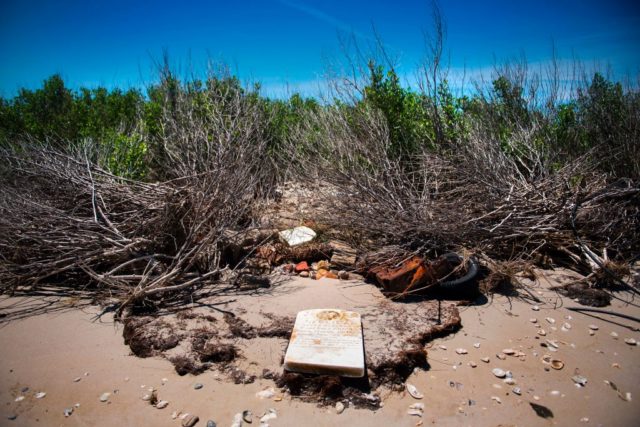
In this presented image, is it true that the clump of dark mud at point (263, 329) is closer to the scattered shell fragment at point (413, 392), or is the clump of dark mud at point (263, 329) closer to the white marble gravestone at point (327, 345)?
the white marble gravestone at point (327, 345)

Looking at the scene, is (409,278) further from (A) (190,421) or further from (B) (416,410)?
(A) (190,421)

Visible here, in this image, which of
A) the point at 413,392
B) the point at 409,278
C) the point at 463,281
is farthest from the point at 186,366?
the point at 463,281

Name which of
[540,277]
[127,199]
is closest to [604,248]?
[540,277]

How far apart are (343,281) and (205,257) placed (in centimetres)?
199

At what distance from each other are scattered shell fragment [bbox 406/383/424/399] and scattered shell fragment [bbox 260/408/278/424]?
1.01 metres

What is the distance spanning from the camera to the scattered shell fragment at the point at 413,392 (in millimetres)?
2445

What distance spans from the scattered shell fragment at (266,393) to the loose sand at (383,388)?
0.04 metres

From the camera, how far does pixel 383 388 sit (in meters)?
2.53

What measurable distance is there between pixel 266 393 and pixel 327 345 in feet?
1.98

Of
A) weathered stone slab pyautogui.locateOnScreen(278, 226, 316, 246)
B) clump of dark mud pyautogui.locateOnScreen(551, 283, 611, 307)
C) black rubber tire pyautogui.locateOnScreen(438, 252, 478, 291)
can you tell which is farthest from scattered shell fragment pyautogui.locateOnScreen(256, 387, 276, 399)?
clump of dark mud pyautogui.locateOnScreen(551, 283, 611, 307)

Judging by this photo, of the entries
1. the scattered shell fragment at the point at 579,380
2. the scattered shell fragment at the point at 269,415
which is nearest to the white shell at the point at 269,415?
the scattered shell fragment at the point at 269,415

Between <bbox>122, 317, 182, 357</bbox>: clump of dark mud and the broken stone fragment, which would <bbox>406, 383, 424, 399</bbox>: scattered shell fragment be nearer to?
<bbox>122, 317, 182, 357</bbox>: clump of dark mud

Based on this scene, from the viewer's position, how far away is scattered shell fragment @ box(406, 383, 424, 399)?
8.02ft

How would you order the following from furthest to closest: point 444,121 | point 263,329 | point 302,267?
point 444,121, point 302,267, point 263,329
